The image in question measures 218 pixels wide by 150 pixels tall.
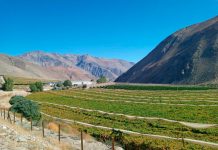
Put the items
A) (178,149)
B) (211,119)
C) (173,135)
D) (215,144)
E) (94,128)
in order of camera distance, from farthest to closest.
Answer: (211,119) < (94,128) < (173,135) < (215,144) < (178,149)

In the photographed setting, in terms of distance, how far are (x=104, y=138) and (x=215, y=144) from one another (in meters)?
11.7

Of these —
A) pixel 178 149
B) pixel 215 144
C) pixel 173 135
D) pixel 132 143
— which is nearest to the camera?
pixel 178 149

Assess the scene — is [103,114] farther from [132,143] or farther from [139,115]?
[132,143]

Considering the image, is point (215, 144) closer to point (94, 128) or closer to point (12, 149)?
point (94, 128)

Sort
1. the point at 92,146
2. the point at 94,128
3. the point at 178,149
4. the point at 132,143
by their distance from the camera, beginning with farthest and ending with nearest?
the point at 94,128, the point at 132,143, the point at 92,146, the point at 178,149

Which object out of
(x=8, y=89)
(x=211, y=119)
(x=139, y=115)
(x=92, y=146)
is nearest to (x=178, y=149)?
(x=92, y=146)

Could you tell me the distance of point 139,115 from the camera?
62062 mm

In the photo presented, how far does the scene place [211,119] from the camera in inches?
2105

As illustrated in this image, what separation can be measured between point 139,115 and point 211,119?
13469 millimetres

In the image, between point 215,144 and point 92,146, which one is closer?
point 92,146

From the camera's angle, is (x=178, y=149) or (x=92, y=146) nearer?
(x=178, y=149)

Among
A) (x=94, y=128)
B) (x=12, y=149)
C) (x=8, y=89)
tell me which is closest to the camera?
(x=12, y=149)

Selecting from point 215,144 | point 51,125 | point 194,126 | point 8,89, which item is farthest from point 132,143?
point 8,89

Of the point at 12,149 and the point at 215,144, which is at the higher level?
the point at 12,149
